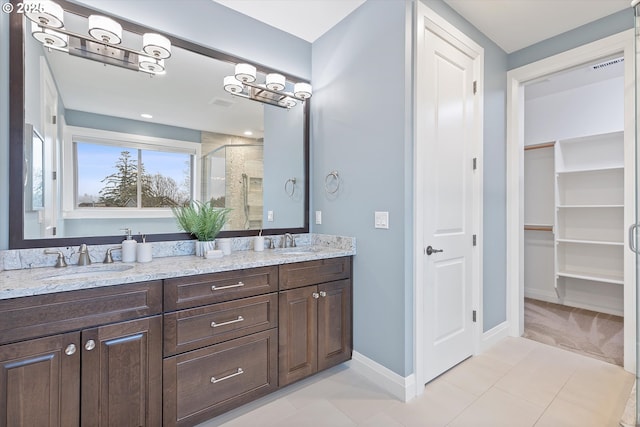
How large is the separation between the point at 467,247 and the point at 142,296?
2.27 metres

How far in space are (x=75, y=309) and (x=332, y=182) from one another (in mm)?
1806

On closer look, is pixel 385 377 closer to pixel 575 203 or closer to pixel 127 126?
pixel 127 126

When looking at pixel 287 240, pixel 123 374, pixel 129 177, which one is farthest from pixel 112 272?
pixel 287 240

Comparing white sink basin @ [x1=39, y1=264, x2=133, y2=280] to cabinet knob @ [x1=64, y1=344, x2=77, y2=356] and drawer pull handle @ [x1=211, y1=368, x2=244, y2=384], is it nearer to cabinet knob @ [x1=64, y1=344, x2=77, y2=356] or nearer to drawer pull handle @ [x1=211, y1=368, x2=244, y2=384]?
cabinet knob @ [x1=64, y1=344, x2=77, y2=356]

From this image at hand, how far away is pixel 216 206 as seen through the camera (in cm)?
218

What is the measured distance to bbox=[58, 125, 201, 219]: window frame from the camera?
1708mm

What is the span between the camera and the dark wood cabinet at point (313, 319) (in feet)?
6.23

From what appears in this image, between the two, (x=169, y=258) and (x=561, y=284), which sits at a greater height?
(x=169, y=258)

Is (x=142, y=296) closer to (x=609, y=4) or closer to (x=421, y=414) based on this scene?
(x=421, y=414)

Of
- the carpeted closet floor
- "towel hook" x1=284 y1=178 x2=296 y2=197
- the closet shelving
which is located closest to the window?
"towel hook" x1=284 y1=178 x2=296 y2=197

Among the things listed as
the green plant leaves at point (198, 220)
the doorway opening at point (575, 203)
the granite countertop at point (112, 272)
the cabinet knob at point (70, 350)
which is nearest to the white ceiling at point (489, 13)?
the doorway opening at point (575, 203)

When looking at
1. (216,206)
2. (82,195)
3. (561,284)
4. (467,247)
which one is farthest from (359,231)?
(561,284)

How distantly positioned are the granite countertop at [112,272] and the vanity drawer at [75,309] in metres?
0.03

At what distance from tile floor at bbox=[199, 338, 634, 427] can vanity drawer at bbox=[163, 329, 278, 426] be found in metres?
0.14
